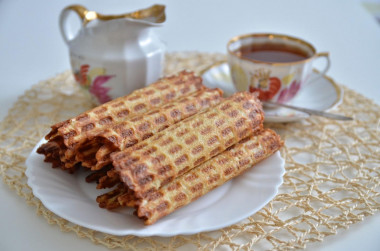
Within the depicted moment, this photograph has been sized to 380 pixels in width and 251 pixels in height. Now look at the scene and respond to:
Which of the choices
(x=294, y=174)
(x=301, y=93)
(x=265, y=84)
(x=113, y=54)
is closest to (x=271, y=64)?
(x=265, y=84)

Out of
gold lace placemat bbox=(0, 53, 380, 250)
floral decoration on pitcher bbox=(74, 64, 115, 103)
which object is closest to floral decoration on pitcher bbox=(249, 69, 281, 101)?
gold lace placemat bbox=(0, 53, 380, 250)

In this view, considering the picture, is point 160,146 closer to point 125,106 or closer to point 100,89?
point 125,106

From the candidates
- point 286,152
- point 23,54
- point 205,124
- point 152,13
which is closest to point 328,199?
point 286,152

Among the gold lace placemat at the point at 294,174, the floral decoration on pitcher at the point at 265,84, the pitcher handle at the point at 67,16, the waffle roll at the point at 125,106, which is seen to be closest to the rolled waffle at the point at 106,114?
the waffle roll at the point at 125,106

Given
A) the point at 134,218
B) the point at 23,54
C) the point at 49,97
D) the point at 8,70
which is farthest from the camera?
the point at 23,54

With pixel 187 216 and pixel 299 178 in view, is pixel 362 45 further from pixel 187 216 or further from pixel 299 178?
pixel 187 216

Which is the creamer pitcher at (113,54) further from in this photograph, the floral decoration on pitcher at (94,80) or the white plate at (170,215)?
the white plate at (170,215)

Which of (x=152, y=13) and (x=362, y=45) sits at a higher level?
(x=152, y=13)
